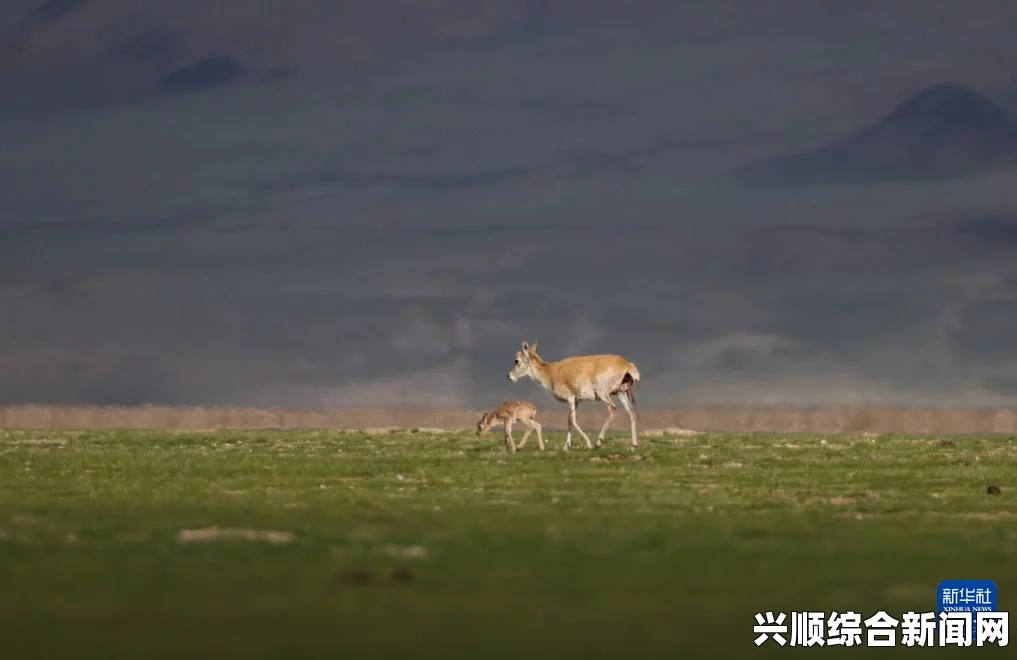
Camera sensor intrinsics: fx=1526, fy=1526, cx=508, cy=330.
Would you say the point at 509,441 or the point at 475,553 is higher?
the point at 509,441

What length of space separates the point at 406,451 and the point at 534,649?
3540 centimetres

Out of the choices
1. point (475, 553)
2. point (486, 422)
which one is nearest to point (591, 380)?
point (486, 422)

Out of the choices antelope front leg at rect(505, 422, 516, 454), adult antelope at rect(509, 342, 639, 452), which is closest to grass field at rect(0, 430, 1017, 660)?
antelope front leg at rect(505, 422, 516, 454)

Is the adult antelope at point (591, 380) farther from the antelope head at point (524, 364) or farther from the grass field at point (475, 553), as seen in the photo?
the grass field at point (475, 553)

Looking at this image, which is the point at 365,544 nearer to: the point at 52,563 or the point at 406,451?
the point at 52,563

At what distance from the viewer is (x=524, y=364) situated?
55.9 meters

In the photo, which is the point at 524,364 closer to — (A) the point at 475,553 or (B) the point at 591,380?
(B) the point at 591,380

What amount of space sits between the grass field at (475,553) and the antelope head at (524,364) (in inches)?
534

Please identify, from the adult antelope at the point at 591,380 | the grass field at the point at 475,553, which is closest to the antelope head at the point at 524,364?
the adult antelope at the point at 591,380

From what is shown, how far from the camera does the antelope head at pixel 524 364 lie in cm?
5550

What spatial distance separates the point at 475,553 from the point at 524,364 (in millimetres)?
35990

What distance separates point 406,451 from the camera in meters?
48.2

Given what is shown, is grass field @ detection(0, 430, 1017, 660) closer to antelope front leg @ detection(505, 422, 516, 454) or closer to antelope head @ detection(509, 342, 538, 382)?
antelope front leg @ detection(505, 422, 516, 454)

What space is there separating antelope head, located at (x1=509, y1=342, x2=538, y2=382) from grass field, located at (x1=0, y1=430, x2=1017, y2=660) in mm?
13555
